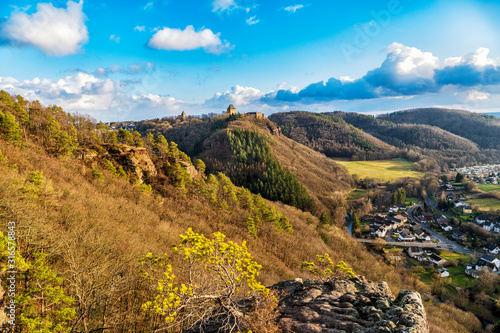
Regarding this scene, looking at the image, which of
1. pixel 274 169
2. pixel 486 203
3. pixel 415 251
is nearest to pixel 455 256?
pixel 415 251

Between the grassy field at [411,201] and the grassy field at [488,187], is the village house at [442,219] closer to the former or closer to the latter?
the grassy field at [411,201]

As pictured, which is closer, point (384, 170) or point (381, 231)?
point (381, 231)

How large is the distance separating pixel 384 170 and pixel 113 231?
652ft

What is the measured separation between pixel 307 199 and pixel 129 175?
7374 centimetres

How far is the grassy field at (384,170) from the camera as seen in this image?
6319 inches

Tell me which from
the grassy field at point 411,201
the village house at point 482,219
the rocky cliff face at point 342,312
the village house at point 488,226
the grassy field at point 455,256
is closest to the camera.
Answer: the rocky cliff face at point 342,312

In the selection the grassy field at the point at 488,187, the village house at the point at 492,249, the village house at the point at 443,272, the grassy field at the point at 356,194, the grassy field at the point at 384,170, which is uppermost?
the grassy field at the point at 384,170

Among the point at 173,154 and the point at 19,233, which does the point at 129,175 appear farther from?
the point at 19,233

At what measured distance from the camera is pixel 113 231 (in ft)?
69.5

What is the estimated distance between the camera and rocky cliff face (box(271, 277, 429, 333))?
741 centimetres

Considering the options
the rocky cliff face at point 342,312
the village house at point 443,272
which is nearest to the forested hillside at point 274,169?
the village house at point 443,272

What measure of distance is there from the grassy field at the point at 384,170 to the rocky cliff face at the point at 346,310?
550ft

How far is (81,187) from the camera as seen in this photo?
30.1 meters

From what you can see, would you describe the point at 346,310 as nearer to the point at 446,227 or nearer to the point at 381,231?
the point at 381,231
